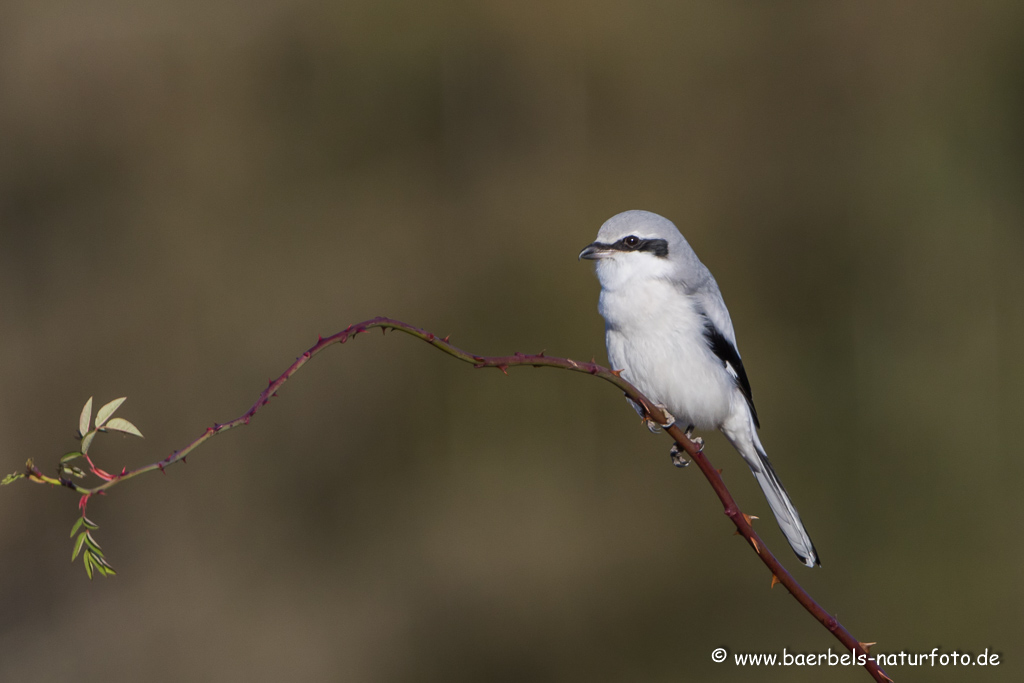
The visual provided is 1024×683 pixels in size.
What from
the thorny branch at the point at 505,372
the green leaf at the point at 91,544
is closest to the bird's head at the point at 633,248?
the thorny branch at the point at 505,372

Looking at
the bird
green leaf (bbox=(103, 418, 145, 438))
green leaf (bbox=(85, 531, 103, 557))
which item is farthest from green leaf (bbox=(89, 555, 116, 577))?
the bird

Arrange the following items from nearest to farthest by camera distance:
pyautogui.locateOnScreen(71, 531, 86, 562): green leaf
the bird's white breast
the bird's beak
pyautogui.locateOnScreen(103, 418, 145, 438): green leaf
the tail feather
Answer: pyautogui.locateOnScreen(71, 531, 86, 562): green leaf, pyautogui.locateOnScreen(103, 418, 145, 438): green leaf, the bird's beak, the bird's white breast, the tail feather

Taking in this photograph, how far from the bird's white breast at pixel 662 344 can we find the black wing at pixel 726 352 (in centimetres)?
5

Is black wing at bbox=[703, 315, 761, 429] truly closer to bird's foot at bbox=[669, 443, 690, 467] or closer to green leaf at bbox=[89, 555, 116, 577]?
bird's foot at bbox=[669, 443, 690, 467]

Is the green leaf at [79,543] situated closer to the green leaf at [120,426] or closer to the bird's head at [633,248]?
the green leaf at [120,426]

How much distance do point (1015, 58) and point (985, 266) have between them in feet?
8.94

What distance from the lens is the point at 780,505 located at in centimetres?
418

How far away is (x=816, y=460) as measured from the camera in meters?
9.12

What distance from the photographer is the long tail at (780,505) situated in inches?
160

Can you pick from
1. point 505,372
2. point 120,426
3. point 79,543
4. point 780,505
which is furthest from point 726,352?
point 79,543

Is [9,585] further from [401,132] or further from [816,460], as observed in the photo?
[816,460]

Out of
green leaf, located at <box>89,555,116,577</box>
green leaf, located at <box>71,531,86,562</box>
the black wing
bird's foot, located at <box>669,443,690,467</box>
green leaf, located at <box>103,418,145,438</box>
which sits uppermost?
green leaf, located at <box>103,418,145,438</box>

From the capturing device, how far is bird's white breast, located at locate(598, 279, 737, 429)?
3.89 metres

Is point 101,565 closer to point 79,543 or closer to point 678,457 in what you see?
point 79,543
